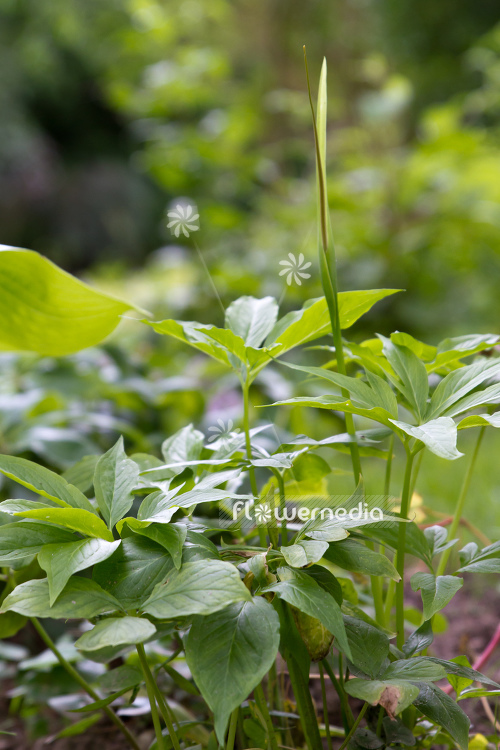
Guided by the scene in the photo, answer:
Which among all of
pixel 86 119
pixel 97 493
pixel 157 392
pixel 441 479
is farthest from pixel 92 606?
pixel 86 119

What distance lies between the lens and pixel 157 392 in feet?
4.06

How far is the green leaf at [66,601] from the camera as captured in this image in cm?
36

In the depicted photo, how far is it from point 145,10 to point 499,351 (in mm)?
2788

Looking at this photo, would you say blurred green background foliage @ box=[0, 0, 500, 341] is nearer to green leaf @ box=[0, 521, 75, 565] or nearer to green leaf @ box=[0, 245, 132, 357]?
green leaf @ box=[0, 245, 132, 357]

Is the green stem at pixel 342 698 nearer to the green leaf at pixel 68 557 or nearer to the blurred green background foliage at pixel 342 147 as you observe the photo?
the green leaf at pixel 68 557

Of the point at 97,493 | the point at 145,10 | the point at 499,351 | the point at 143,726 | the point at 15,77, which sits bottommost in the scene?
the point at 143,726

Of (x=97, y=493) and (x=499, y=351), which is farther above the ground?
(x=499, y=351)

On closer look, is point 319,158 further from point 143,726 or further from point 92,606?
point 143,726

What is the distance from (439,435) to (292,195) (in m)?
2.58

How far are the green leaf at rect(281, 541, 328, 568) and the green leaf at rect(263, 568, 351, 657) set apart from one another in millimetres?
13

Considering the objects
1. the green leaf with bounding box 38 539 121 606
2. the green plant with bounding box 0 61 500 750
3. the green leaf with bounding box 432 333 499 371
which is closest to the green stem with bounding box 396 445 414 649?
the green plant with bounding box 0 61 500 750

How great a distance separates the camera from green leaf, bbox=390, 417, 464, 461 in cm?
35

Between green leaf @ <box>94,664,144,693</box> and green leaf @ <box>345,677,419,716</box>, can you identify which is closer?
green leaf @ <box>345,677,419,716</box>

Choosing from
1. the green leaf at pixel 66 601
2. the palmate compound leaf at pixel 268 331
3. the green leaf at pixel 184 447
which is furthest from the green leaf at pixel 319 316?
the green leaf at pixel 66 601
